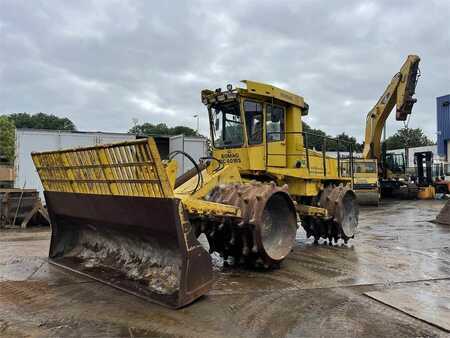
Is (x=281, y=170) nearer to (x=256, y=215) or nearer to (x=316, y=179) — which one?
(x=316, y=179)

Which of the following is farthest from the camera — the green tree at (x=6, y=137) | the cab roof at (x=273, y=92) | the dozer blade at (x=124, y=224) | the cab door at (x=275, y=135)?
the green tree at (x=6, y=137)

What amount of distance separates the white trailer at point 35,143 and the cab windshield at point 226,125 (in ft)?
39.6

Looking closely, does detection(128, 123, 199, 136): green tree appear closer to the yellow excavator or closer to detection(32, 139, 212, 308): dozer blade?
the yellow excavator

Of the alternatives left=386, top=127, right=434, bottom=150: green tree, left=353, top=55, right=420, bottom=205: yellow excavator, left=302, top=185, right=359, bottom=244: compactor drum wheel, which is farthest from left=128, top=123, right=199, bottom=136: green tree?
left=302, top=185, right=359, bottom=244: compactor drum wheel

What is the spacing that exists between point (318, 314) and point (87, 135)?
53.9 feet

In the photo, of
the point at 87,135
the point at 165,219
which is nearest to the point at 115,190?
the point at 165,219

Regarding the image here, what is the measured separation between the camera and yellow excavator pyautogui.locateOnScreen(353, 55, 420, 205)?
21219 millimetres

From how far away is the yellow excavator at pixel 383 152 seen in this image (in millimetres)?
21219

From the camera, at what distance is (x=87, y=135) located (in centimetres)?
1930

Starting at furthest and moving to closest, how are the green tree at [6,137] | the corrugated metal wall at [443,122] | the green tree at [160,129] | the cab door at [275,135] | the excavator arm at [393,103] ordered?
the green tree at [160,129]
the green tree at [6,137]
the corrugated metal wall at [443,122]
the excavator arm at [393,103]
the cab door at [275,135]

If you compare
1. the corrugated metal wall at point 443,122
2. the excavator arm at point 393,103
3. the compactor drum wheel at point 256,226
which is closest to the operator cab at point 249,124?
the compactor drum wheel at point 256,226

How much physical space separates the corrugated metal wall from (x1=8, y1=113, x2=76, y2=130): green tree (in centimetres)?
6209

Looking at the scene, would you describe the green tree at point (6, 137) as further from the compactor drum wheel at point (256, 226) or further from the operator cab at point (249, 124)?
the compactor drum wheel at point (256, 226)

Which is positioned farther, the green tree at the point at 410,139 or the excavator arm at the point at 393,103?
the green tree at the point at 410,139
